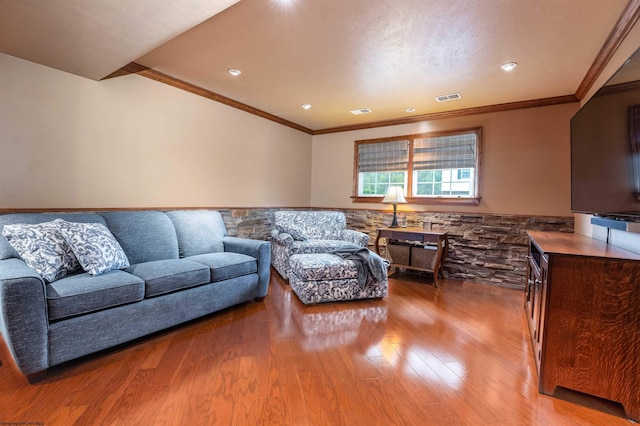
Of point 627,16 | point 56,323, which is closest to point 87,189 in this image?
point 56,323

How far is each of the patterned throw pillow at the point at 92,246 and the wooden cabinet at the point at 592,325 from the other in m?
2.98

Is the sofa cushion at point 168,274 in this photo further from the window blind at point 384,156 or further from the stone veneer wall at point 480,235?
the window blind at point 384,156

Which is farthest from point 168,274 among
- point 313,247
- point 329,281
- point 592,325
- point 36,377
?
point 592,325

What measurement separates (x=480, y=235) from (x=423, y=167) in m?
1.29

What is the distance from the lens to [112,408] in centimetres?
150

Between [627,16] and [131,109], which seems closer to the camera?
[627,16]

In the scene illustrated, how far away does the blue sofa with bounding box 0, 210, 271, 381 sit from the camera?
165cm

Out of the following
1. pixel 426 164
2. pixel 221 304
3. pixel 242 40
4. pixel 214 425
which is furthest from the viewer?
pixel 426 164

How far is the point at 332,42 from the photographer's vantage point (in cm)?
247

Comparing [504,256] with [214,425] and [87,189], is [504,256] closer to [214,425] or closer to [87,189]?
[214,425]

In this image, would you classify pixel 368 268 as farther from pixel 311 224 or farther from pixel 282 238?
pixel 311 224

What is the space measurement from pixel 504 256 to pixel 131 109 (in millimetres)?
4848

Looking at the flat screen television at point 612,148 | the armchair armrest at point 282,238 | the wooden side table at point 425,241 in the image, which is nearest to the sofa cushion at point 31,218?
the armchair armrest at point 282,238

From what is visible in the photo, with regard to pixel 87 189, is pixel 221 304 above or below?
below
